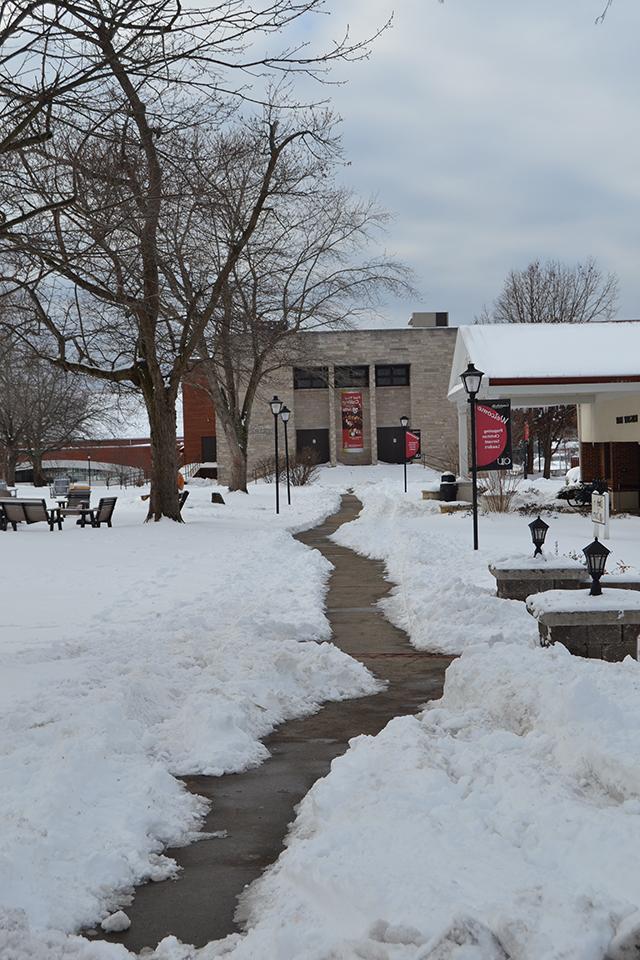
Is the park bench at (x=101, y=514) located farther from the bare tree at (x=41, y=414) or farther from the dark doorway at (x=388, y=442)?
the dark doorway at (x=388, y=442)

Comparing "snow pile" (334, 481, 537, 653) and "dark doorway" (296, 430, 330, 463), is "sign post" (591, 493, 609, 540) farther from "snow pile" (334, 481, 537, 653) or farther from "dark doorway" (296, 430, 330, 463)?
"dark doorway" (296, 430, 330, 463)

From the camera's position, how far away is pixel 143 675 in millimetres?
7691

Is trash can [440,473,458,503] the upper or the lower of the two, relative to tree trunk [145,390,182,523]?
lower

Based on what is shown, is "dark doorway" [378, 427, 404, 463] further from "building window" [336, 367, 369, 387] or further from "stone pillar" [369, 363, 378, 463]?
"building window" [336, 367, 369, 387]

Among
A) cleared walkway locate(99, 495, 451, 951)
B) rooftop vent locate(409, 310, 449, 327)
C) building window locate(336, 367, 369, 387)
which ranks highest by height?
rooftop vent locate(409, 310, 449, 327)

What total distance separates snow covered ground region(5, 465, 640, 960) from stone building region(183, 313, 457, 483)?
54804 mm

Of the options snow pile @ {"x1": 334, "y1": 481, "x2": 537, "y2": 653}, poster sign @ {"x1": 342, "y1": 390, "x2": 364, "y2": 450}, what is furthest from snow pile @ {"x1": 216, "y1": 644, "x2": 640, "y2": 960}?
poster sign @ {"x1": 342, "y1": 390, "x2": 364, "y2": 450}

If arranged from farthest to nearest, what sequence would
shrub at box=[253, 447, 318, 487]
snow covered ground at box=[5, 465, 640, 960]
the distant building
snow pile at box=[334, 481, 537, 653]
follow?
the distant building < shrub at box=[253, 447, 318, 487] < snow pile at box=[334, 481, 537, 653] < snow covered ground at box=[5, 465, 640, 960]

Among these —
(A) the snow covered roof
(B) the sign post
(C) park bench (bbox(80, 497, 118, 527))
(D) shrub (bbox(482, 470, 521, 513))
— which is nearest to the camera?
(B) the sign post

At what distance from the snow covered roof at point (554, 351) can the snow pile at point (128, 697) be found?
1210 cm

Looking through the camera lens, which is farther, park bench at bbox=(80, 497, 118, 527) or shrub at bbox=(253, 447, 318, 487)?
shrub at bbox=(253, 447, 318, 487)

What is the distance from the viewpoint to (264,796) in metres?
5.65

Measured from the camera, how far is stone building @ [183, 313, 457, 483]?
65.4m

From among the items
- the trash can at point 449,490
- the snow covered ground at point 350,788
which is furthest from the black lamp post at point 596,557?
the trash can at point 449,490
